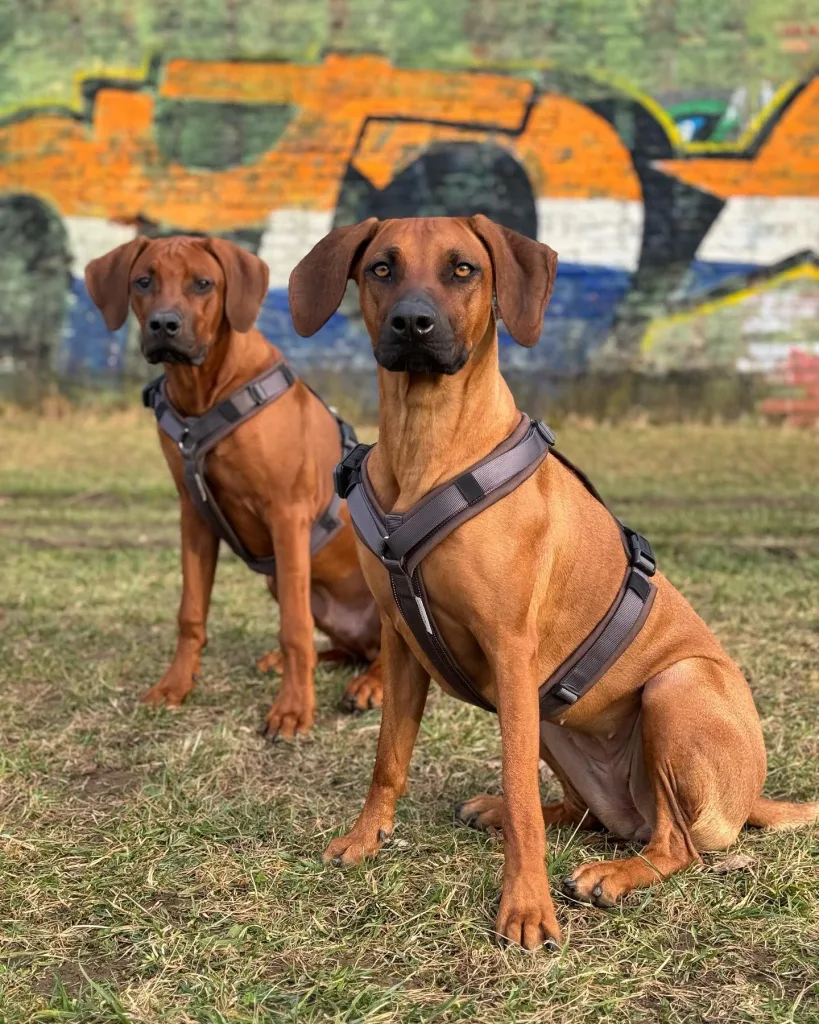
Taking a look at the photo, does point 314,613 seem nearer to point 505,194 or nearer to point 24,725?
point 24,725

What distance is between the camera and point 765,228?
1136 cm

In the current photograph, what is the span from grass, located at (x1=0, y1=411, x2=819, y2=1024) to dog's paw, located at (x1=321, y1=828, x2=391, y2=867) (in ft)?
0.15

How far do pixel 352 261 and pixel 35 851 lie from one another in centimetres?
199

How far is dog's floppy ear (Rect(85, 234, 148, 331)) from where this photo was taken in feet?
14.9

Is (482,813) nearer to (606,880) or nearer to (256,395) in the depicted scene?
(606,880)

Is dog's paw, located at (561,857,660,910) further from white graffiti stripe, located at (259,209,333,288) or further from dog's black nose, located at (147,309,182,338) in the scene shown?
A: white graffiti stripe, located at (259,209,333,288)

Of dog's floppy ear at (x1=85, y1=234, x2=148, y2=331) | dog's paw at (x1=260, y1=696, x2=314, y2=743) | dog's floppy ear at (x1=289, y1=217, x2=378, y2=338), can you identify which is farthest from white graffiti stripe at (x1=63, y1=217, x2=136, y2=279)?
dog's floppy ear at (x1=289, y1=217, x2=378, y2=338)

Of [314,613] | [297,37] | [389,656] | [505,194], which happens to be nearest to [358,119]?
[297,37]

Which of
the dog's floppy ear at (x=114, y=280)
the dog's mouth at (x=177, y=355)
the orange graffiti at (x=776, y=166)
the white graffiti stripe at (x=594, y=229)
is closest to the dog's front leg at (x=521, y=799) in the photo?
the dog's mouth at (x=177, y=355)

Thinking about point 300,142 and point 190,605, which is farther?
point 300,142

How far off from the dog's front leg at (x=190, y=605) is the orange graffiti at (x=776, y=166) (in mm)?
8453

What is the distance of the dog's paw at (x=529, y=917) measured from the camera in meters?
2.63

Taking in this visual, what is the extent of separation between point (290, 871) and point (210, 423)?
196cm

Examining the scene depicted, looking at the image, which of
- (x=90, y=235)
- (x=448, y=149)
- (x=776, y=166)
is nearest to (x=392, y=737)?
(x=448, y=149)
